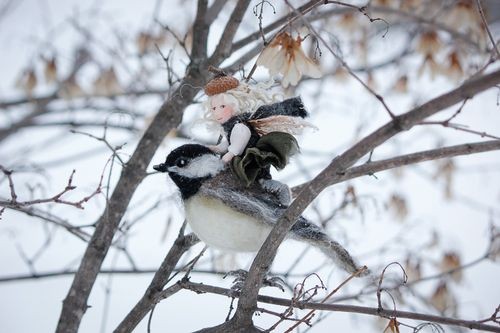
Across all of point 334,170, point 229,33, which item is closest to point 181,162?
point 334,170

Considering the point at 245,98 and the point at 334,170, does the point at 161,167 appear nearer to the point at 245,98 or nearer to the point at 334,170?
the point at 245,98

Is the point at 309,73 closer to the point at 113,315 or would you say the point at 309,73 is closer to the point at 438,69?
the point at 438,69

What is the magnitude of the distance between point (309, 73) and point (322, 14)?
1.29 ft

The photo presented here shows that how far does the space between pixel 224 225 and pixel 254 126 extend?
0.14 metres

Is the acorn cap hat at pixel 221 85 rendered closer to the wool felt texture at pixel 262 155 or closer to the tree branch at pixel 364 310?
the wool felt texture at pixel 262 155

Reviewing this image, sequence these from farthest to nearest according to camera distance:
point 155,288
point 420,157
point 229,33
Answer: point 229,33
point 155,288
point 420,157

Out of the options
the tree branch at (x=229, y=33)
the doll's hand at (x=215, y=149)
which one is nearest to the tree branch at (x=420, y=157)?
the doll's hand at (x=215, y=149)

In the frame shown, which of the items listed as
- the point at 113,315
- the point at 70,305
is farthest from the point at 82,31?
the point at 70,305

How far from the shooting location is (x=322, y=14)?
1143 millimetres

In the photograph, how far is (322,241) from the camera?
2.38 ft

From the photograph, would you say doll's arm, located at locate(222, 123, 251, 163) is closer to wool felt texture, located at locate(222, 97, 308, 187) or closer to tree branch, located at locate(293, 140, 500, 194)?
wool felt texture, located at locate(222, 97, 308, 187)

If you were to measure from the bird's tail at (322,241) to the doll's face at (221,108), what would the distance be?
0.56 feet

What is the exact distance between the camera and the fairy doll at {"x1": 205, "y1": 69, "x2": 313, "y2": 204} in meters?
0.73

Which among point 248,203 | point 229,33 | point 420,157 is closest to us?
point 420,157
